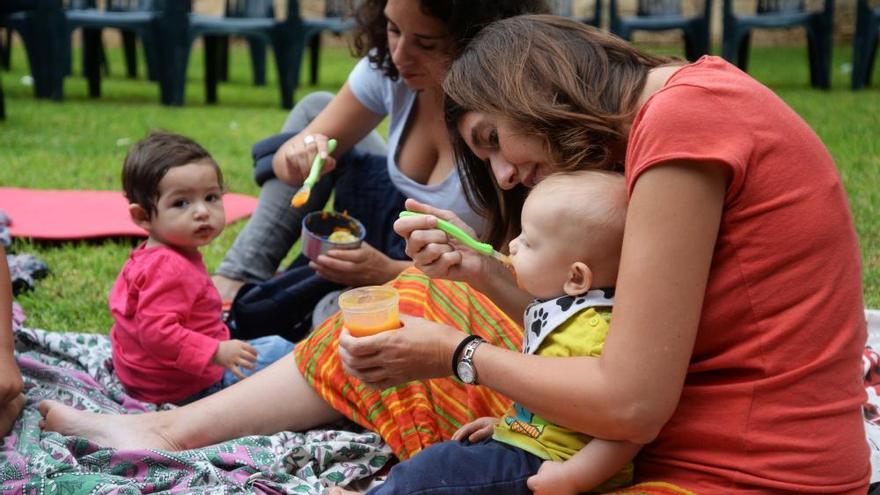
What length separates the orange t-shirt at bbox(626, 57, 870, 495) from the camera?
162 cm

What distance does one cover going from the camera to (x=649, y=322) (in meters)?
1.60

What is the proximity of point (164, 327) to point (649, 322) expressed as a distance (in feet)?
5.00

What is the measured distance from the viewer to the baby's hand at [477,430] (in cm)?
198

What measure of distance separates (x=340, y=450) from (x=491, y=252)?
635mm

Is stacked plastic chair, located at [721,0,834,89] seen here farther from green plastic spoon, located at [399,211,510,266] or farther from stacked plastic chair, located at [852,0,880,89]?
green plastic spoon, located at [399,211,510,266]

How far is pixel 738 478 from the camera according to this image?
1692 mm

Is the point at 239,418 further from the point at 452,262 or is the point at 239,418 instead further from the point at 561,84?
the point at 561,84

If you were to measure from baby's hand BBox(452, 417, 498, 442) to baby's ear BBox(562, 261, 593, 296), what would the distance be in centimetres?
32

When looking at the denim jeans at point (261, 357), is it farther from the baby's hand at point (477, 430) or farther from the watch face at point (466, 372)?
the watch face at point (466, 372)

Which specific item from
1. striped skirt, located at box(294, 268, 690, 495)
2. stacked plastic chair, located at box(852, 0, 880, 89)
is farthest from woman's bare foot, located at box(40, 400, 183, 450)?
stacked plastic chair, located at box(852, 0, 880, 89)

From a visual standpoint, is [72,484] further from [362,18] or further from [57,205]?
[57,205]

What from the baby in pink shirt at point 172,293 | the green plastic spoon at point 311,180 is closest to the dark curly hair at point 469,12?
the green plastic spoon at point 311,180

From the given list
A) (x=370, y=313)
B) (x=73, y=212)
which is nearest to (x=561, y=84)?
(x=370, y=313)

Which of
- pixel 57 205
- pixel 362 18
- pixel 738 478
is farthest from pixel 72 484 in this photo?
pixel 57 205
